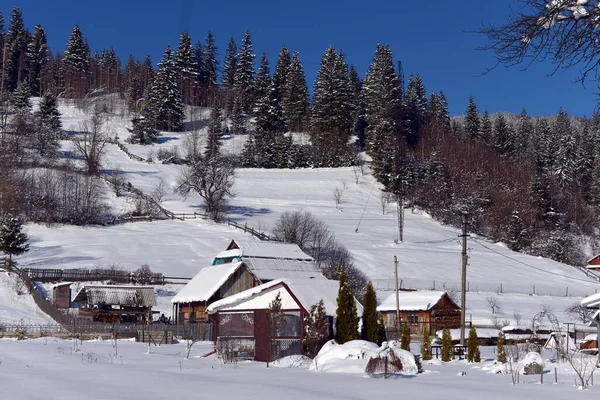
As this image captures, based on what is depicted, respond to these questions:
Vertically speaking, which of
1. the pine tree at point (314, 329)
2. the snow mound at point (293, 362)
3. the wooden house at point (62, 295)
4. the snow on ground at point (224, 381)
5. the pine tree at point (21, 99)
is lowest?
the snow mound at point (293, 362)

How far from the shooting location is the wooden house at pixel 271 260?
47.8m

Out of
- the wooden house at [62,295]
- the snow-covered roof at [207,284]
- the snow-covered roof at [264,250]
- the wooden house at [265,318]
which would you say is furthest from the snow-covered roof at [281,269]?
the wooden house at [265,318]

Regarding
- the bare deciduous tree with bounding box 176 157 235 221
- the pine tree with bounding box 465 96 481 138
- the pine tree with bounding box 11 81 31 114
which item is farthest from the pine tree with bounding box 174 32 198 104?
the bare deciduous tree with bounding box 176 157 235 221

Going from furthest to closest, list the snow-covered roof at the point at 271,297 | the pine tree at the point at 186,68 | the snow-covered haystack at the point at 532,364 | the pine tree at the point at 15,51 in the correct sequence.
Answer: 1. the pine tree at the point at 186,68
2. the pine tree at the point at 15,51
3. the snow-covered roof at the point at 271,297
4. the snow-covered haystack at the point at 532,364

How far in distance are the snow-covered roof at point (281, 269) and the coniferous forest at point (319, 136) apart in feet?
96.2

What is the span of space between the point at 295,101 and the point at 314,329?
9636 centimetres

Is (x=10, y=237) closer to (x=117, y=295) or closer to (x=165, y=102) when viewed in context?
(x=117, y=295)

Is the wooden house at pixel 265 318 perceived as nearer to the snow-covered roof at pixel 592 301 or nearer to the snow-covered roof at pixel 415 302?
the snow-covered roof at pixel 592 301

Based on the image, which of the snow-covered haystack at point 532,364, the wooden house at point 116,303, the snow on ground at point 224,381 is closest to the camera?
the snow on ground at point 224,381

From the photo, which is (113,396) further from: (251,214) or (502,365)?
(251,214)

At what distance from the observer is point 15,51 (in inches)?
5118

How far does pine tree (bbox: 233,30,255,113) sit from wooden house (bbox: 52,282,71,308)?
8875cm

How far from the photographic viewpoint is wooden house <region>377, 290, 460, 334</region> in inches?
1967

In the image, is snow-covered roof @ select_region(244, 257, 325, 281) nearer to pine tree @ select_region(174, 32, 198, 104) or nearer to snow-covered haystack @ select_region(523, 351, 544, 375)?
snow-covered haystack @ select_region(523, 351, 544, 375)
